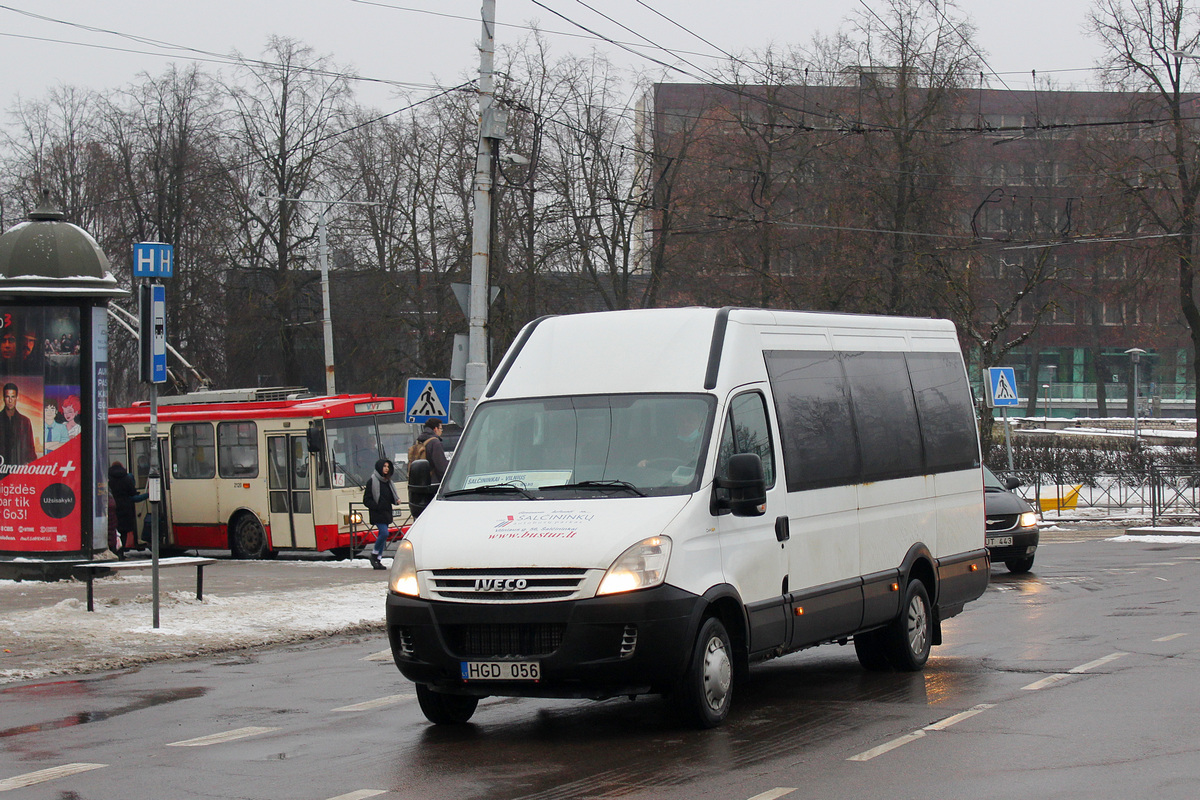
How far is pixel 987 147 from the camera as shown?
5453 cm

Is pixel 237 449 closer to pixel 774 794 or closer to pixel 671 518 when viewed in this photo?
pixel 671 518

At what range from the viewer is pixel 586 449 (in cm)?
905

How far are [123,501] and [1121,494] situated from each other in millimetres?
22699

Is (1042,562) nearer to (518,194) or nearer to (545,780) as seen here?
(545,780)

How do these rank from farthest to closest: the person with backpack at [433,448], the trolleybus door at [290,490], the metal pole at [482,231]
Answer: the trolleybus door at [290,490] → the person with backpack at [433,448] → the metal pole at [482,231]

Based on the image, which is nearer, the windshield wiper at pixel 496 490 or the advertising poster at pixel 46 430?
the windshield wiper at pixel 496 490

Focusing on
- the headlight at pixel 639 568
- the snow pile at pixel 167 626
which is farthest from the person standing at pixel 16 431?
the headlight at pixel 639 568

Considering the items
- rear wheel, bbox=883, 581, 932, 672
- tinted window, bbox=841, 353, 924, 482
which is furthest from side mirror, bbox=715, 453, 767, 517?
rear wheel, bbox=883, 581, 932, 672

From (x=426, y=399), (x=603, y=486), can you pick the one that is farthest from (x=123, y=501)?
(x=603, y=486)

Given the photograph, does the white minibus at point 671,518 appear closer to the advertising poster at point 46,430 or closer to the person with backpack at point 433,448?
the person with backpack at point 433,448

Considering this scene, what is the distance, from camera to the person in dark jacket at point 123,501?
2591cm

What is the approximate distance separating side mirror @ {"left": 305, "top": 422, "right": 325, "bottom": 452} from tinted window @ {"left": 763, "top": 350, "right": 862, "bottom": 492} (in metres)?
15.5

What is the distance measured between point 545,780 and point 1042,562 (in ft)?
54.5

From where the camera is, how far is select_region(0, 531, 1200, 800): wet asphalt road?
720 centimetres
